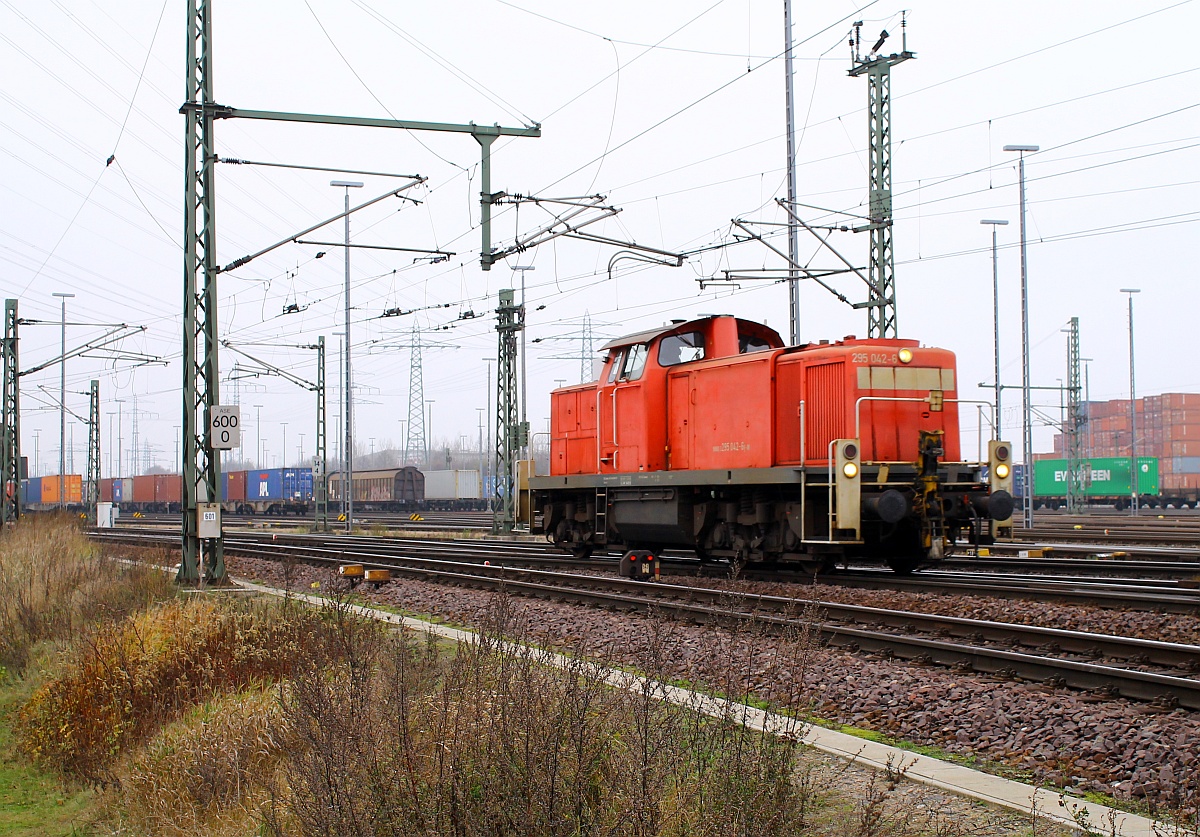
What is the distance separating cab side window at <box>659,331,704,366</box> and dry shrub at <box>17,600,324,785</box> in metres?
8.40

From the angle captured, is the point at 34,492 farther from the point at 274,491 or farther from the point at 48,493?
the point at 274,491

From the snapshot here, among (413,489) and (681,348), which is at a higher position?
(681,348)

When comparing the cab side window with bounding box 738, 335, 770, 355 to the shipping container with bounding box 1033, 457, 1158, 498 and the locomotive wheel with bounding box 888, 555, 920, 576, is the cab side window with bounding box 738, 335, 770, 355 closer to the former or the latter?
the locomotive wheel with bounding box 888, 555, 920, 576

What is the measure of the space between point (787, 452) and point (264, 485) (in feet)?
186

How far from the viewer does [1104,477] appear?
5931 centimetres

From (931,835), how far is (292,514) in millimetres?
64860

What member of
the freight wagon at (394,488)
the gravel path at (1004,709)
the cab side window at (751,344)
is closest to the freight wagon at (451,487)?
the freight wagon at (394,488)

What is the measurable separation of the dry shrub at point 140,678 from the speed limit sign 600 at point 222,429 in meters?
5.46

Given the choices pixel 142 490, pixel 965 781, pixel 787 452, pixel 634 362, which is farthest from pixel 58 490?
pixel 965 781

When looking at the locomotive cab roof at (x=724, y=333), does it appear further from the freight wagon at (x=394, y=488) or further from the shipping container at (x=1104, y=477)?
the freight wagon at (x=394, y=488)

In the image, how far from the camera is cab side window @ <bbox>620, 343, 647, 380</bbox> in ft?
56.9

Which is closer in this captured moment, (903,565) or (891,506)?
(891,506)

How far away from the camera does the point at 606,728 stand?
5434 millimetres

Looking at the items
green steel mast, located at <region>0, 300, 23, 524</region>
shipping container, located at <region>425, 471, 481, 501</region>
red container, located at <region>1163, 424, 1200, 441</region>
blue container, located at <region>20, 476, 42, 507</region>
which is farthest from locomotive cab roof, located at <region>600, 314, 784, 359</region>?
blue container, located at <region>20, 476, 42, 507</region>
